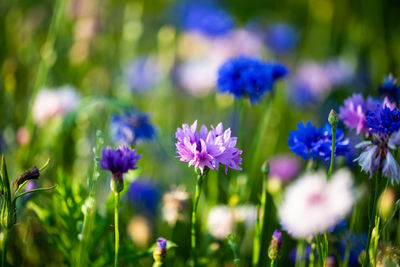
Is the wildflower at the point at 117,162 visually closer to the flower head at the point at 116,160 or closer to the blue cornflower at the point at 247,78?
the flower head at the point at 116,160

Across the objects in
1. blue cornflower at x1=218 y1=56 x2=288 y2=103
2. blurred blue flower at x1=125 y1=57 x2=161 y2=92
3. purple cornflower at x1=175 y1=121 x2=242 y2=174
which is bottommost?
purple cornflower at x1=175 y1=121 x2=242 y2=174

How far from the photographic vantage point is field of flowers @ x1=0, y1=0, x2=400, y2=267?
0.58m

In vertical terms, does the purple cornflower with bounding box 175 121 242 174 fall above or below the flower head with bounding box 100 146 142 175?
above

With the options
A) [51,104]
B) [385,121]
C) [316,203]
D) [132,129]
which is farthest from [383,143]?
[51,104]

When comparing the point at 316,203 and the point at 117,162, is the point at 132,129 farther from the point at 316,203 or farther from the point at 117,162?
the point at 316,203

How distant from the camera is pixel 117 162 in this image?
56cm

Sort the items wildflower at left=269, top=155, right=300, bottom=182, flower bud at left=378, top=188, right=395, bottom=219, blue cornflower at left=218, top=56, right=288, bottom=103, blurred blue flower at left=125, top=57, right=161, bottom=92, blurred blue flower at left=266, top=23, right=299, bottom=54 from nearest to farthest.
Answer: flower bud at left=378, top=188, right=395, bottom=219 < blue cornflower at left=218, top=56, right=288, bottom=103 < wildflower at left=269, top=155, right=300, bottom=182 < blurred blue flower at left=125, top=57, right=161, bottom=92 < blurred blue flower at left=266, top=23, right=299, bottom=54

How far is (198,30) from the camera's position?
5.20ft

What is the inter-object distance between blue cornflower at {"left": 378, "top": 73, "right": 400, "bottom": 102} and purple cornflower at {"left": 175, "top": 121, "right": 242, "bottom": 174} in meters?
0.33

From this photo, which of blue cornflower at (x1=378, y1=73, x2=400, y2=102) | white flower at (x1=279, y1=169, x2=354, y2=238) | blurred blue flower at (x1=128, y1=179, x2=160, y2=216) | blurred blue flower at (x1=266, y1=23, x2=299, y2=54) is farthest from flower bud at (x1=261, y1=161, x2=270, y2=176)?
blurred blue flower at (x1=266, y1=23, x2=299, y2=54)

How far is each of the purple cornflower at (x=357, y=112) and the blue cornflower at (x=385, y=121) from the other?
0.09 meters

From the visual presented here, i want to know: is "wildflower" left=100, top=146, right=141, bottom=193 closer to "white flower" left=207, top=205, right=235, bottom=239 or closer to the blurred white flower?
"white flower" left=207, top=205, right=235, bottom=239

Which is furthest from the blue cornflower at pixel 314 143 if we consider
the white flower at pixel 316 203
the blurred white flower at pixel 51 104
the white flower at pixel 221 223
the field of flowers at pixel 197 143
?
the blurred white flower at pixel 51 104

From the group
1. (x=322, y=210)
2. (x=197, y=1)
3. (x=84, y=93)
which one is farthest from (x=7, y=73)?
(x=197, y=1)
